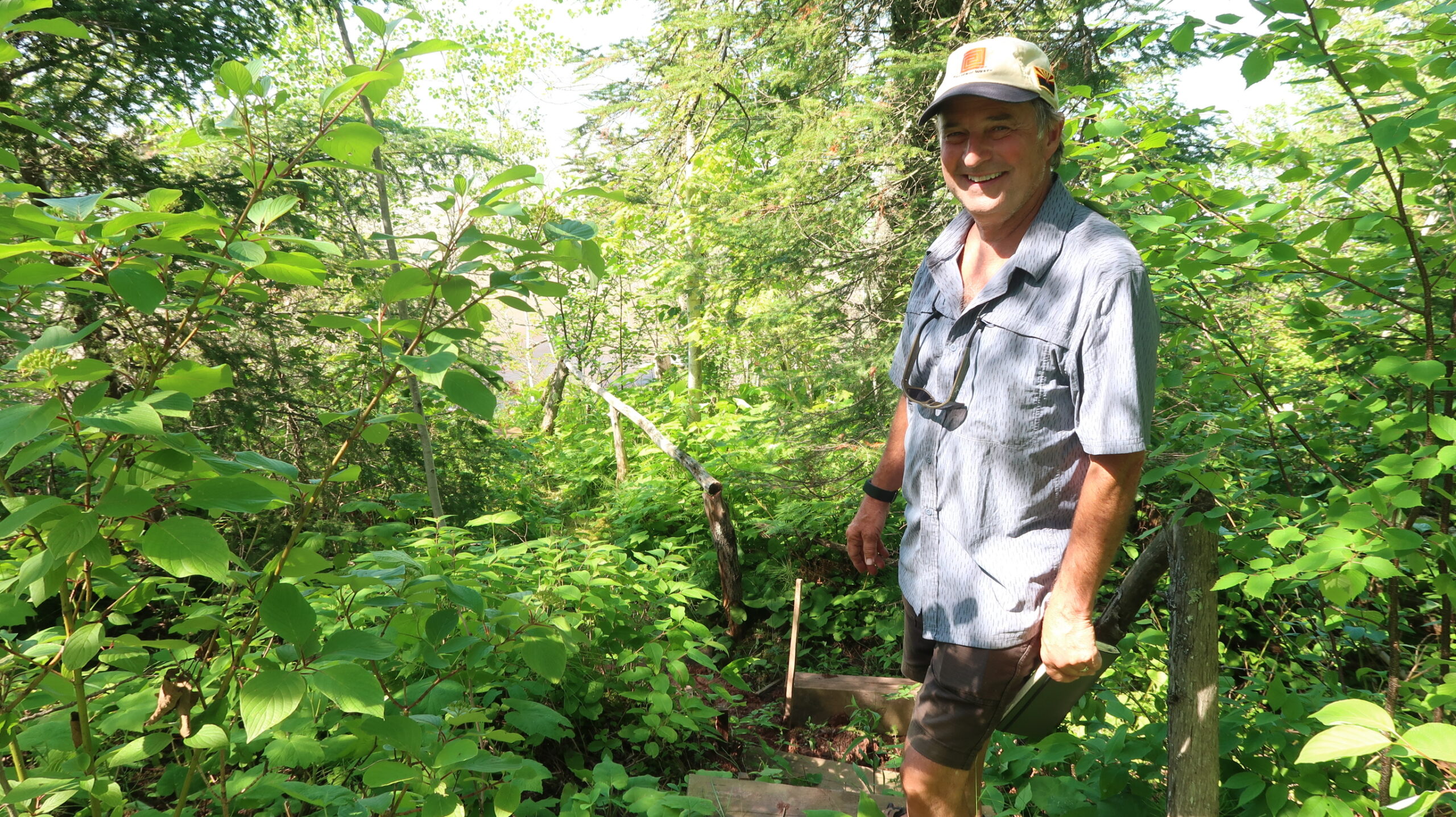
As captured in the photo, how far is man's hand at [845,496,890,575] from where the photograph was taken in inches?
96.9

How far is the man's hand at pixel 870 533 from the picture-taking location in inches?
96.9

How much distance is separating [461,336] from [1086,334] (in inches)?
50.8

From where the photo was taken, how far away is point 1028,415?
70.9 inches

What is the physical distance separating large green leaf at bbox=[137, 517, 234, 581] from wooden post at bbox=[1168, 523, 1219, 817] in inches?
82.9

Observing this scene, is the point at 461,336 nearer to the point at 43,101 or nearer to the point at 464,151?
the point at 43,101

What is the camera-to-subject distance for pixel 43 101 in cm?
390

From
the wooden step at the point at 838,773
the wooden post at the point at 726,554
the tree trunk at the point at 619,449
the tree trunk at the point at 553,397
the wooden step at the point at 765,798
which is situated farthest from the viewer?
the tree trunk at the point at 553,397

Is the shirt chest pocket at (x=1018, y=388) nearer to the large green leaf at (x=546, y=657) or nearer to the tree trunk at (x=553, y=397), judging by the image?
the large green leaf at (x=546, y=657)

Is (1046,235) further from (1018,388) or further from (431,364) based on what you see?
(431,364)

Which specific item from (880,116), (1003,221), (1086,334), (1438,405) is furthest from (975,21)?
(1086,334)

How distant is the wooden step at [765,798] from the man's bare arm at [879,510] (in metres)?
0.82

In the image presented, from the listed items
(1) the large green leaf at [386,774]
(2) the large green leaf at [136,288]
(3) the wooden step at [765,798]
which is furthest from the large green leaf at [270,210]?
(3) the wooden step at [765,798]

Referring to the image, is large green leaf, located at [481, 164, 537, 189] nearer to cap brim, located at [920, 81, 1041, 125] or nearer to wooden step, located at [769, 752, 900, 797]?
cap brim, located at [920, 81, 1041, 125]

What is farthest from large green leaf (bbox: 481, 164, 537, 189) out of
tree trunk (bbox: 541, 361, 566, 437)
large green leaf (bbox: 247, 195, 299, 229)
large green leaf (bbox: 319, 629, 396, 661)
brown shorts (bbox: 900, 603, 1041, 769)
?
tree trunk (bbox: 541, 361, 566, 437)
